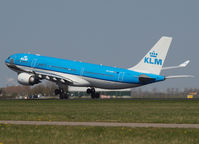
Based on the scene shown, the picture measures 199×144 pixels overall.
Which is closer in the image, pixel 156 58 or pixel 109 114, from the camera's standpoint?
pixel 109 114

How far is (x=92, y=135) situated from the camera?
73.9 ft

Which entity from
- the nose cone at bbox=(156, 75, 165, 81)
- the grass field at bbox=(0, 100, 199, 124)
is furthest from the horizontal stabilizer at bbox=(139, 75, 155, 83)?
the grass field at bbox=(0, 100, 199, 124)

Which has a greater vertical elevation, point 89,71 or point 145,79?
point 89,71

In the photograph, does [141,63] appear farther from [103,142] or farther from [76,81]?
[103,142]

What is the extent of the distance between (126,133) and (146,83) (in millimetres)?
47934

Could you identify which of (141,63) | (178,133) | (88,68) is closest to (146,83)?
(141,63)

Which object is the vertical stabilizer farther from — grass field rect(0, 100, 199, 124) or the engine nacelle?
grass field rect(0, 100, 199, 124)

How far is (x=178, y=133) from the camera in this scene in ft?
76.4

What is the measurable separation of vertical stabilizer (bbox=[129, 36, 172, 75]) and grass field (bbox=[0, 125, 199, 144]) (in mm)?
46209

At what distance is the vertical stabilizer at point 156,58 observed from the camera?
232 ft

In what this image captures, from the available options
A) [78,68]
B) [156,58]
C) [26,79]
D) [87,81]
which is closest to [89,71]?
[87,81]

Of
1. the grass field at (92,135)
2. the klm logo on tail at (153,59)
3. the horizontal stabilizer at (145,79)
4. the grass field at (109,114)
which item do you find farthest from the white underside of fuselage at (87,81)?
the grass field at (92,135)

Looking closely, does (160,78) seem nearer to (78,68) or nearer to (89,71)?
(89,71)

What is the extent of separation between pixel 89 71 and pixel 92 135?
172 ft
